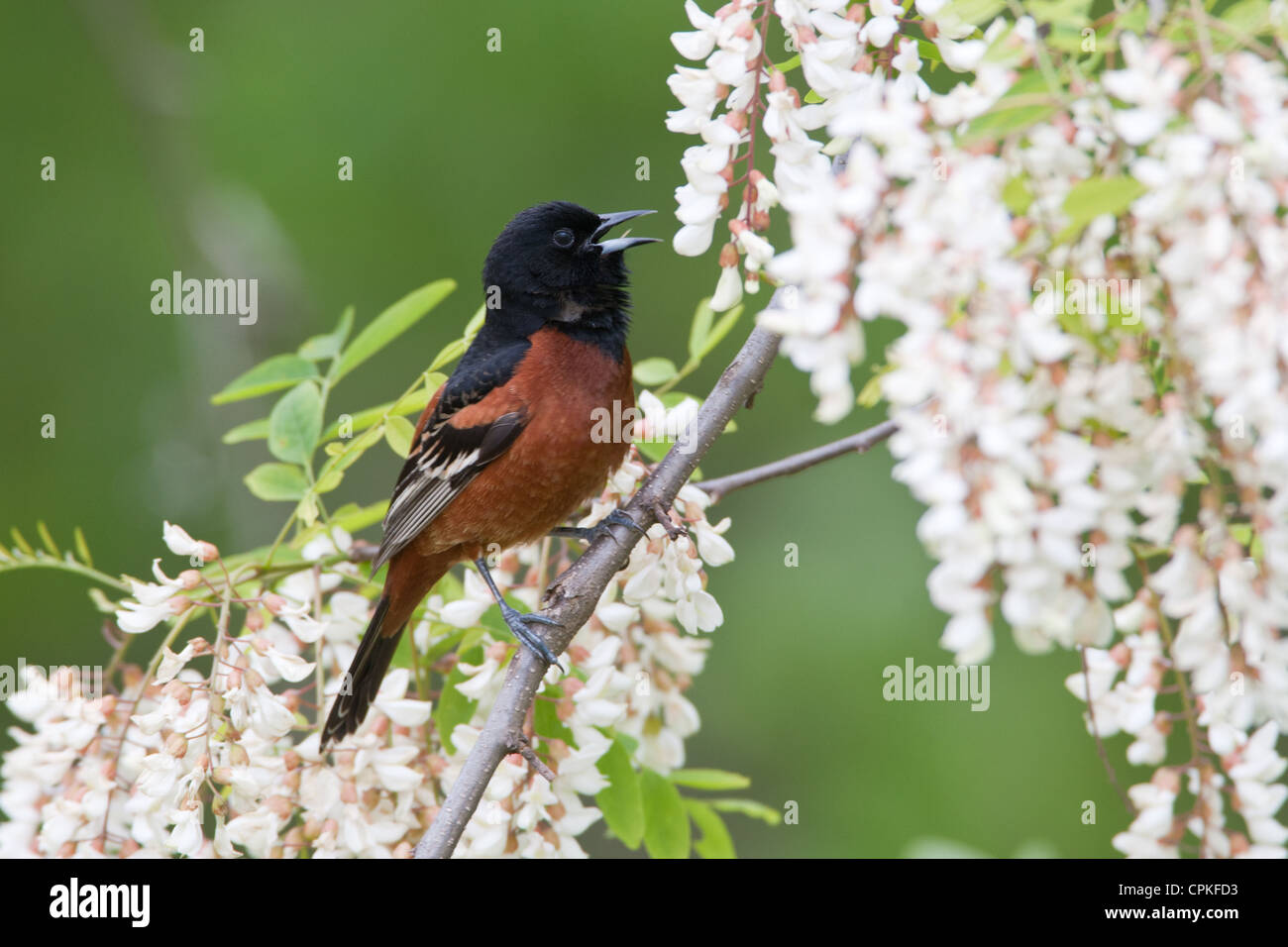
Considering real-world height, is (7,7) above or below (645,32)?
above

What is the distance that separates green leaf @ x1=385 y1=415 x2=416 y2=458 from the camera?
9.43ft

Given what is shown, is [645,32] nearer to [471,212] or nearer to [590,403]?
[471,212]

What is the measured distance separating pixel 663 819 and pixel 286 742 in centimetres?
89

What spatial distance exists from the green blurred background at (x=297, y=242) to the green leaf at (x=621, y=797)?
3005 mm

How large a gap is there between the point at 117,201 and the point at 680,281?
293 cm

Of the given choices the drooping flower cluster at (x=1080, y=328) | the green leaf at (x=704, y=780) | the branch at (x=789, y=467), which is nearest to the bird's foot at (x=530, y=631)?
the branch at (x=789, y=467)

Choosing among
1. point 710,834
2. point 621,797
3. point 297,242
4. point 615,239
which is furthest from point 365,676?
point 297,242

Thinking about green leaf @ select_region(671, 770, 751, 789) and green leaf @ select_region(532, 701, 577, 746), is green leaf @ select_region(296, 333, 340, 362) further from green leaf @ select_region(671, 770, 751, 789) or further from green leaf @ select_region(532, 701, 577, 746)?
green leaf @ select_region(671, 770, 751, 789)

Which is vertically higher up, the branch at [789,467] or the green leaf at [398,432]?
the green leaf at [398,432]

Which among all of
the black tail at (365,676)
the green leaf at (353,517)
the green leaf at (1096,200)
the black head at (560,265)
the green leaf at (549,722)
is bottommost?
the green leaf at (549,722)

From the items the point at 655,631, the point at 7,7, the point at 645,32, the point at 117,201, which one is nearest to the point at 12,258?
the point at 117,201

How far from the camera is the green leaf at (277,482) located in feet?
10.3

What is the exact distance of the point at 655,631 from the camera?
3.17 m

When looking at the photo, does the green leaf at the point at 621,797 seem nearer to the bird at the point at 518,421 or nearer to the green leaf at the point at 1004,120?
the bird at the point at 518,421
